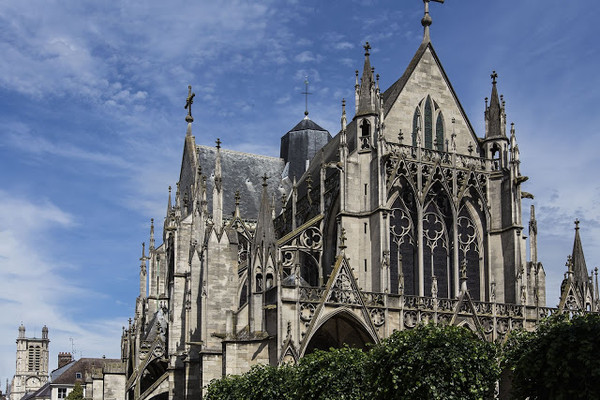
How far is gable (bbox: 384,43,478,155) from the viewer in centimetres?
3928

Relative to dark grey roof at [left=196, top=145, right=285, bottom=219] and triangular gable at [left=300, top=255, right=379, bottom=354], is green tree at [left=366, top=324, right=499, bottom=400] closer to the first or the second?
triangular gable at [left=300, top=255, right=379, bottom=354]

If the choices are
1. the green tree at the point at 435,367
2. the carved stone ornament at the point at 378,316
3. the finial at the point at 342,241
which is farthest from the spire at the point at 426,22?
the green tree at the point at 435,367

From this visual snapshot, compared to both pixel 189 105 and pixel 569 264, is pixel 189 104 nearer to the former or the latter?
pixel 189 105

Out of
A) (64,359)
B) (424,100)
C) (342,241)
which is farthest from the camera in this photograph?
(64,359)

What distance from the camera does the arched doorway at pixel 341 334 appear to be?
33062 mm

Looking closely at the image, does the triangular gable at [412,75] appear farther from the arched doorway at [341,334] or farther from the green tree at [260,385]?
the green tree at [260,385]

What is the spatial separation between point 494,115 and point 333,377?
17756 millimetres

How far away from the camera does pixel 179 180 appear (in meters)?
54.5

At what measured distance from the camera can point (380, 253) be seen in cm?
3516

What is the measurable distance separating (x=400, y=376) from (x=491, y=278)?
14.7 metres

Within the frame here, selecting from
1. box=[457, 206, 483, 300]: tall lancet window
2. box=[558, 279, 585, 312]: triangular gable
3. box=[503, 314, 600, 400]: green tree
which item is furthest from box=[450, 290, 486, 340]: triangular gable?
box=[503, 314, 600, 400]: green tree

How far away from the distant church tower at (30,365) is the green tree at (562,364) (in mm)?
125410

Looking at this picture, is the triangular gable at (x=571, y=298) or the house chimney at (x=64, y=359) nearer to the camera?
the triangular gable at (x=571, y=298)

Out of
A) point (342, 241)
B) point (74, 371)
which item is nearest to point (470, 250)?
point (342, 241)
